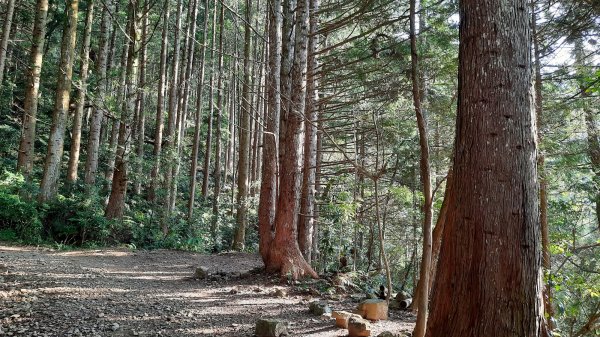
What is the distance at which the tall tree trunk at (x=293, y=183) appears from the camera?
804cm

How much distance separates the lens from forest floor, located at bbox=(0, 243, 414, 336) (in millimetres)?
4465

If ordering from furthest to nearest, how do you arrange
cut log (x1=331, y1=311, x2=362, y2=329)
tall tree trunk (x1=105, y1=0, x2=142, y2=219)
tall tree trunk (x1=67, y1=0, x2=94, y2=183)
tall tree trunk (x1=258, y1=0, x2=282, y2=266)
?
1. tall tree trunk (x1=105, y1=0, x2=142, y2=219)
2. tall tree trunk (x1=67, y1=0, x2=94, y2=183)
3. tall tree trunk (x1=258, y1=0, x2=282, y2=266)
4. cut log (x1=331, y1=311, x2=362, y2=329)

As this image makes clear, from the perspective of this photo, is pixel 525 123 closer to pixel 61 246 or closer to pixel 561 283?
pixel 561 283

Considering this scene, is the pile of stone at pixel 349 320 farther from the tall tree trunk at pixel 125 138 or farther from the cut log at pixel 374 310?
the tall tree trunk at pixel 125 138

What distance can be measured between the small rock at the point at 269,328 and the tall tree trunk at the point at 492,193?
→ 78.0 inches

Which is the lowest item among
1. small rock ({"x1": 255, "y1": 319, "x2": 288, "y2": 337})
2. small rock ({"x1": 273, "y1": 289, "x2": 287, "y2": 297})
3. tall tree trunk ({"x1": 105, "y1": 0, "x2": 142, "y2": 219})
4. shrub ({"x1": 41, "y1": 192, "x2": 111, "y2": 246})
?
small rock ({"x1": 273, "y1": 289, "x2": 287, "y2": 297})

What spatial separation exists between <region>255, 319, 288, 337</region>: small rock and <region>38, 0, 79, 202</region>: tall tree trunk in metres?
9.86

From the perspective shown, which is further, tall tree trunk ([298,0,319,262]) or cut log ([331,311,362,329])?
tall tree trunk ([298,0,319,262])

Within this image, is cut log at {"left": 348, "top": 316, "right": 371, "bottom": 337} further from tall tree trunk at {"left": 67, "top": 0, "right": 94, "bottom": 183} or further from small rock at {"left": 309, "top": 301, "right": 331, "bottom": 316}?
tall tree trunk at {"left": 67, "top": 0, "right": 94, "bottom": 183}

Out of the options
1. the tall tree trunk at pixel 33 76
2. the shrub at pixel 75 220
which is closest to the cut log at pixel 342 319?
the shrub at pixel 75 220

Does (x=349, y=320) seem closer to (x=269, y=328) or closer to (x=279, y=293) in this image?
(x=269, y=328)

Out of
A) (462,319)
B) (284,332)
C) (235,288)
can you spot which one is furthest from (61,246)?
(462,319)

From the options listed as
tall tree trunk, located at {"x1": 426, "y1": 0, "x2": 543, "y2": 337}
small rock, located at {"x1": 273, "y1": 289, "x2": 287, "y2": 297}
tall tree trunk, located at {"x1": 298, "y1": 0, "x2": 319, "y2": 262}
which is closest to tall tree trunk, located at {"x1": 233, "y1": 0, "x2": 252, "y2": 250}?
tall tree trunk, located at {"x1": 298, "y1": 0, "x2": 319, "y2": 262}

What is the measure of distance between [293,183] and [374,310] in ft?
10.5
